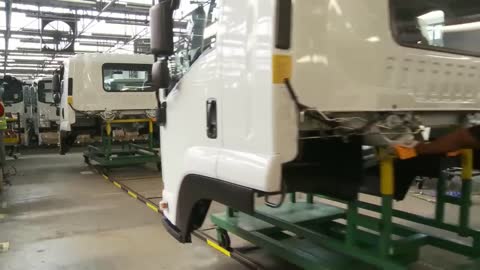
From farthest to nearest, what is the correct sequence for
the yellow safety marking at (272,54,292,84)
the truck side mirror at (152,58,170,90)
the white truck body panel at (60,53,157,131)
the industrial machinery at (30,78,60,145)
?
the industrial machinery at (30,78,60,145), the white truck body panel at (60,53,157,131), the truck side mirror at (152,58,170,90), the yellow safety marking at (272,54,292,84)

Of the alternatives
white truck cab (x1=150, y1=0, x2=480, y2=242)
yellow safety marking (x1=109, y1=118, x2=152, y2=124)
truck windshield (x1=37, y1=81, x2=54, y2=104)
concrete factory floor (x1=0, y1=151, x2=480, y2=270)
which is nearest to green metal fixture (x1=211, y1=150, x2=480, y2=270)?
white truck cab (x1=150, y1=0, x2=480, y2=242)

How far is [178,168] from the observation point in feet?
10.3

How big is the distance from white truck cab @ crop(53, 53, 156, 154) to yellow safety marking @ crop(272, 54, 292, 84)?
Answer: 7.51m

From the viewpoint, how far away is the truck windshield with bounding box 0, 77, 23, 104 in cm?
1497

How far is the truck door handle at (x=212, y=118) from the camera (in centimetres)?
257

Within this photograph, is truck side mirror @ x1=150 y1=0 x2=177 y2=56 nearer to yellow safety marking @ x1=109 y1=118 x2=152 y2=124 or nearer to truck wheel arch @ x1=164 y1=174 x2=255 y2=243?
truck wheel arch @ x1=164 y1=174 x2=255 y2=243

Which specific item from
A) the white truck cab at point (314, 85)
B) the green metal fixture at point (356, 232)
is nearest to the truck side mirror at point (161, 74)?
the white truck cab at point (314, 85)

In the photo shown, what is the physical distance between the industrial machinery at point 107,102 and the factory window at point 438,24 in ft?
24.5

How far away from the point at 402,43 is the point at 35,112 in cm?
1522

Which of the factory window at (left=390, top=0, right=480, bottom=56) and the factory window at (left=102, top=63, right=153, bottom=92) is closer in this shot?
the factory window at (left=390, top=0, right=480, bottom=56)

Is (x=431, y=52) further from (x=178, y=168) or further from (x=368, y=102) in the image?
(x=178, y=168)

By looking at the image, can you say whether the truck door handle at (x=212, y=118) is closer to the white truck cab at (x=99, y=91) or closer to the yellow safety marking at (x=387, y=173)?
the yellow safety marking at (x=387, y=173)

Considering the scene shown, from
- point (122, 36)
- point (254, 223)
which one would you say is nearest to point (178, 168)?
point (254, 223)

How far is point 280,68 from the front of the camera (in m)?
1.99
